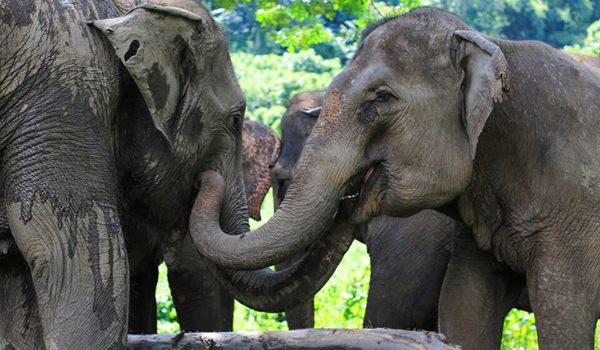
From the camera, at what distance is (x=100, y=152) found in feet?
13.9

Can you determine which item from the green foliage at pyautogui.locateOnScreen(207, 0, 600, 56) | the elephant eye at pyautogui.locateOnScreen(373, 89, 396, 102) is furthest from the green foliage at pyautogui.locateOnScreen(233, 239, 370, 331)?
the green foliage at pyautogui.locateOnScreen(207, 0, 600, 56)

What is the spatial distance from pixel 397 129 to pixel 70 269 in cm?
126

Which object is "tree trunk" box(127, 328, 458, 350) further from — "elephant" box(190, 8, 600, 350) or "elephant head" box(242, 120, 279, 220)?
"elephant head" box(242, 120, 279, 220)

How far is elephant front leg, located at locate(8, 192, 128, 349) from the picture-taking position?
411 cm

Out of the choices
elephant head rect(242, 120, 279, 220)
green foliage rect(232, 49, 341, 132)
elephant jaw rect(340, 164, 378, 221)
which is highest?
elephant jaw rect(340, 164, 378, 221)

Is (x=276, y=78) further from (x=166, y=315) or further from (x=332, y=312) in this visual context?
(x=332, y=312)

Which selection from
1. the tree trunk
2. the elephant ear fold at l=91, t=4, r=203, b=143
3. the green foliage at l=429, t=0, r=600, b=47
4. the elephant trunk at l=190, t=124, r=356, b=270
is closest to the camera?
the elephant ear fold at l=91, t=4, r=203, b=143

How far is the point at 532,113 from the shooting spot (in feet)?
16.3

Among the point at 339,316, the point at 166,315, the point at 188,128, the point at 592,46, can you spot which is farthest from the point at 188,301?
the point at 592,46

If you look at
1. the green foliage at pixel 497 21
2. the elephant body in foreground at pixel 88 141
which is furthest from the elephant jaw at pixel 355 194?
the green foliage at pixel 497 21

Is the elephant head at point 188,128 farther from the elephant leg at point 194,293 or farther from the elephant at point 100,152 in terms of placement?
the elephant leg at point 194,293

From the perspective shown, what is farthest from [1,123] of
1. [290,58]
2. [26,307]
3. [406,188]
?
[290,58]

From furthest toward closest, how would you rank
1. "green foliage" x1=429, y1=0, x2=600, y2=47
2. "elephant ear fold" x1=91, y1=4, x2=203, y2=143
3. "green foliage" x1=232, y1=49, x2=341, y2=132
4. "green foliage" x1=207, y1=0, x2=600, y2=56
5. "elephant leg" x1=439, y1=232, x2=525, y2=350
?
"green foliage" x1=429, y1=0, x2=600, y2=47, "green foliage" x1=207, y1=0, x2=600, y2=56, "green foliage" x1=232, y1=49, x2=341, y2=132, "elephant leg" x1=439, y1=232, x2=525, y2=350, "elephant ear fold" x1=91, y1=4, x2=203, y2=143

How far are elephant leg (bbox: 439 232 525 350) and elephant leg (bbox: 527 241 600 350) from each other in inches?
13.3
